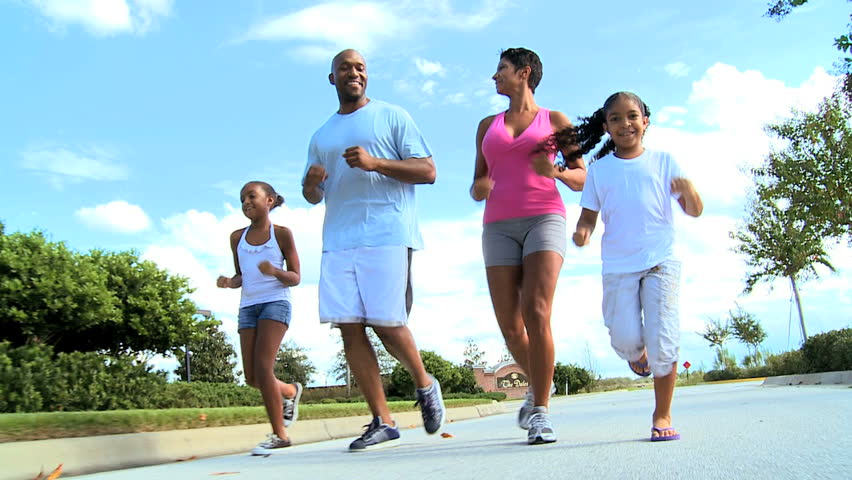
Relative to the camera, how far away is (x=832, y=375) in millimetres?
16812

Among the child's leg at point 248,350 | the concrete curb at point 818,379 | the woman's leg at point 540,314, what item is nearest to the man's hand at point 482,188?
the woman's leg at point 540,314

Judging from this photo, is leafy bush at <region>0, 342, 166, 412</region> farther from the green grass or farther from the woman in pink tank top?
the woman in pink tank top

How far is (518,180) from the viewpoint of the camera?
16.4 ft

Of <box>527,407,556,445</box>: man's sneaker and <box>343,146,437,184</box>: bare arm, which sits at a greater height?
<box>343,146,437,184</box>: bare arm

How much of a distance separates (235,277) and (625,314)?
316cm

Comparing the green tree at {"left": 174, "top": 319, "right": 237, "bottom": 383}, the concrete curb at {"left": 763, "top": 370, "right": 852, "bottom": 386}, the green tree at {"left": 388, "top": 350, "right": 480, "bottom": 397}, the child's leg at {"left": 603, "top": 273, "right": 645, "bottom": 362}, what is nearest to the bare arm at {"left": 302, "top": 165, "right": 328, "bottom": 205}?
the child's leg at {"left": 603, "top": 273, "right": 645, "bottom": 362}

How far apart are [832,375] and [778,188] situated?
31.3 ft

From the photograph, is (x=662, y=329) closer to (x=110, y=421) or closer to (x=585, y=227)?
(x=585, y=227)

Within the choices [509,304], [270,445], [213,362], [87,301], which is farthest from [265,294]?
[213,362]

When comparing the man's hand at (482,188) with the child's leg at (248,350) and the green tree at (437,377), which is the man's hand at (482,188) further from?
the green tree at (437,377)

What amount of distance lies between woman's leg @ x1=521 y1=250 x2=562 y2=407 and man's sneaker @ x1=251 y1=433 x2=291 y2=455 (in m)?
2.00

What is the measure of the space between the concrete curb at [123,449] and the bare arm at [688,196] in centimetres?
419

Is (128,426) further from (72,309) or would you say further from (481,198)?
(72,309)

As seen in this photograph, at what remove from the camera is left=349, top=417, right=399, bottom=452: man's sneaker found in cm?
484
